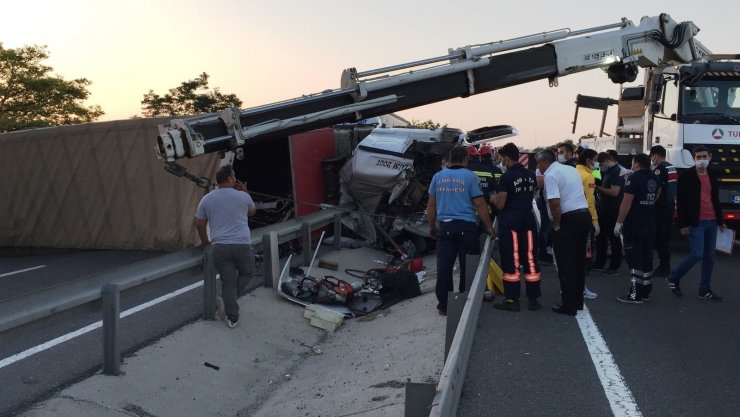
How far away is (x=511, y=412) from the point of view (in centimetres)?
468

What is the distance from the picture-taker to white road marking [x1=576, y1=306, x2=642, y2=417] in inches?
190

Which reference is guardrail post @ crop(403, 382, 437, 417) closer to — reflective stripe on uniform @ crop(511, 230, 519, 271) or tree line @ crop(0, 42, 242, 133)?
reflective stripe on uniform @ crop(511, 230, 519, 271)

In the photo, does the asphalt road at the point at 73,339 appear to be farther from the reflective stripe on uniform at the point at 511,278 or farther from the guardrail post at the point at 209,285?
the reflective stripe on uniform at the point at 511,278

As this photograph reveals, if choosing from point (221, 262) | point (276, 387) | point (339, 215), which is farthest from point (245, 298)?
point (339, 215)

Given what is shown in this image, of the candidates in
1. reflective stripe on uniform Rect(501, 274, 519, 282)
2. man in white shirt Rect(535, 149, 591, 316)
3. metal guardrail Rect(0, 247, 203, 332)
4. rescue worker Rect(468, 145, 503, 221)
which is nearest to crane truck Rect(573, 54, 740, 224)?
rescue worker Rect(468, 145, 503, 221)

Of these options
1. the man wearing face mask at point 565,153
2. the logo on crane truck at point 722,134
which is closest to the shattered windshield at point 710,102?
the logo on crane truck at point 722,134

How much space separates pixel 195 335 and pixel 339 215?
585 centimetres

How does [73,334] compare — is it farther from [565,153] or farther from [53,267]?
[565,153]

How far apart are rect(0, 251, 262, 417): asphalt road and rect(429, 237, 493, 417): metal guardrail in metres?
3.08

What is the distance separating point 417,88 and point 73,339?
5639 millimetres

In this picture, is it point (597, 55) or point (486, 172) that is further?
point (597, 55)

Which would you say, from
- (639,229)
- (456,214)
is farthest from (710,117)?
(456,214)

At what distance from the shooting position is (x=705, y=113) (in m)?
13.1

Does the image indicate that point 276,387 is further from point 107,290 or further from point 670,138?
point 670,138
